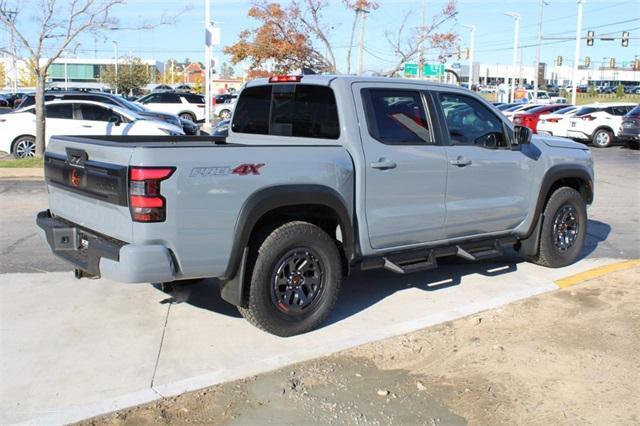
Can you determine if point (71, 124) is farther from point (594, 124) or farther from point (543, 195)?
point (594, 124)

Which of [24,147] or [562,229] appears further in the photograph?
[24,147]

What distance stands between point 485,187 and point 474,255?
0.64m

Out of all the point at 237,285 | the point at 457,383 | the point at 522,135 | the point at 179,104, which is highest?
the point at 179,104

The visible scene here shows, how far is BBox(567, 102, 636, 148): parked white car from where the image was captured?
2405 centimetres

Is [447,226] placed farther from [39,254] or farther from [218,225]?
[39,254]

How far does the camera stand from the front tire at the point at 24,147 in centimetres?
1541

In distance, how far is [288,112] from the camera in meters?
5.55

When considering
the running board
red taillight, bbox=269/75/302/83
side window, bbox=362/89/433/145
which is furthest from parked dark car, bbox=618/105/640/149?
red taillight, bbox=269/75/302/83

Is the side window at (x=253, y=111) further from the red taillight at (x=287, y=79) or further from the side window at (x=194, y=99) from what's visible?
the side window at (x=194, y=99)

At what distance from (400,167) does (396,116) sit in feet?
1.56

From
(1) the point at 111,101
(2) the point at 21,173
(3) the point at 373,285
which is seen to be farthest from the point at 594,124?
(3) the point at 373,285

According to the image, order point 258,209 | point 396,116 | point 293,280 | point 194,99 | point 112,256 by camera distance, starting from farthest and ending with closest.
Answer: point 194,99
point 396,116
point 293,280
point 258,209
point 112,256

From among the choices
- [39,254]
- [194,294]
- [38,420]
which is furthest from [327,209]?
[39,254]

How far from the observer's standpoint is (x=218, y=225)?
420cm
